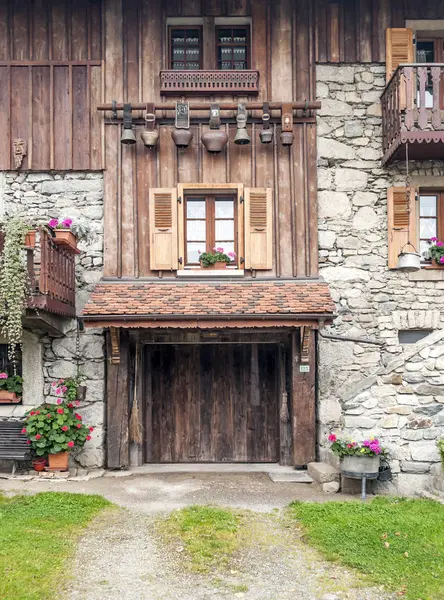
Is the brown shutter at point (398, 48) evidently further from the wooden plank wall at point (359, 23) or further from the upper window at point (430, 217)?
the upper window at point (430, 217)

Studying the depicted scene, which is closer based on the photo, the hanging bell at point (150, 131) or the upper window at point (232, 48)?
the hanging bell at point (150, 131)

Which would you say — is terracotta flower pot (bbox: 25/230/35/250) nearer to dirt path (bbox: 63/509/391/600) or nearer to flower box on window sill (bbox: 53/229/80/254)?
flower box on window sill (bbox: 53/229/80/254)

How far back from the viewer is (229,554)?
6.32 meters

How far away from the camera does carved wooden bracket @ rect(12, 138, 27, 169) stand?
10797 millimetres

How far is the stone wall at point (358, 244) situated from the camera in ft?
Result: 35.3

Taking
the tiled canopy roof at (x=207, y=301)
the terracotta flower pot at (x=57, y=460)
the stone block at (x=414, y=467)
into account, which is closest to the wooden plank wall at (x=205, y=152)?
the tiled canopy roof at (x=207, y=301)

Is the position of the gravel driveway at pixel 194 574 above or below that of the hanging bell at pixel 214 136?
below

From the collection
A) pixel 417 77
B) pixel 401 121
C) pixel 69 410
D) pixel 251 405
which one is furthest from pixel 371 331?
pixel 69 410

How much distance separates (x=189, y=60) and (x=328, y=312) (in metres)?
4.83

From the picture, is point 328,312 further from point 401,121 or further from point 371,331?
point 401,121

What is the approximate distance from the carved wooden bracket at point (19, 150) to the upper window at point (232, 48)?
11.2 feet

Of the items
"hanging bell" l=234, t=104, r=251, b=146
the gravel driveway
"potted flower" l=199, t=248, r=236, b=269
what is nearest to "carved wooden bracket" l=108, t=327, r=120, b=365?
"potted flower" l=199, t=248, r=236, b=269

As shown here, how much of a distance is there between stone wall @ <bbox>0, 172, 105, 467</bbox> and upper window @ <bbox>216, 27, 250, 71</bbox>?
280 cm

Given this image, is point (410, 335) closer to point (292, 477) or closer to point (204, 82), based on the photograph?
point (292, 477)
